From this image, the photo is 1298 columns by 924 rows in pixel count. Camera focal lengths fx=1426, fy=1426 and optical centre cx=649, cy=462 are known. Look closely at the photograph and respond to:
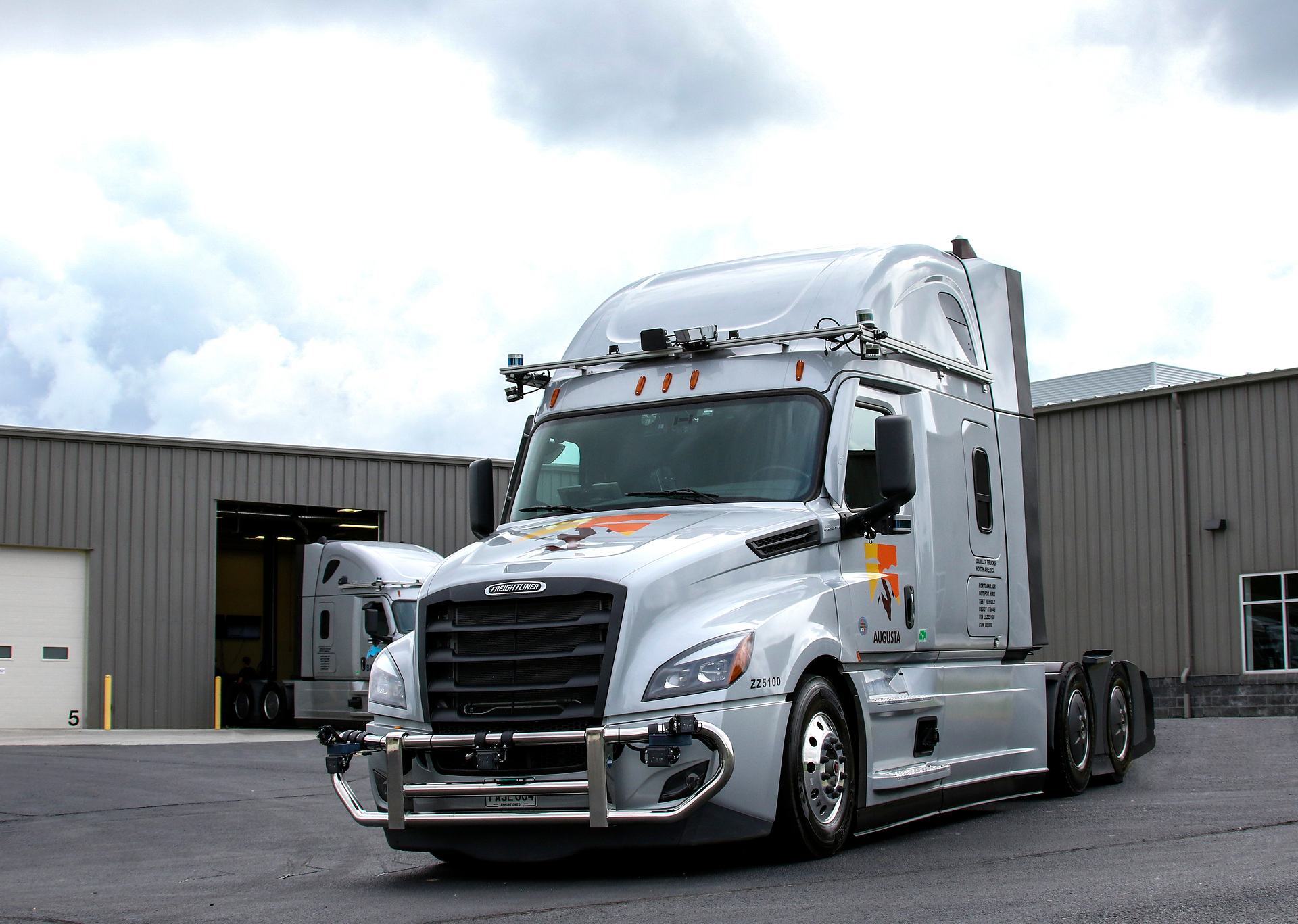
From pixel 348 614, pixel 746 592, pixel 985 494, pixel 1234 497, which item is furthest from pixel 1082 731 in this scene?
pixel 348 614

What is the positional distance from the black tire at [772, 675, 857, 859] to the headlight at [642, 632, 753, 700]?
57 centimetres

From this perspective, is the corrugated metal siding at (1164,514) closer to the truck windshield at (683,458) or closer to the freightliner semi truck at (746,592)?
the freightliner semi truck at (746,592)

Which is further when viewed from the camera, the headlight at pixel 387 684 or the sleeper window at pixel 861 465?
the sleeper window at pixel 861 465

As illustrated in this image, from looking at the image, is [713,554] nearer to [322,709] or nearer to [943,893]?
[943,893]

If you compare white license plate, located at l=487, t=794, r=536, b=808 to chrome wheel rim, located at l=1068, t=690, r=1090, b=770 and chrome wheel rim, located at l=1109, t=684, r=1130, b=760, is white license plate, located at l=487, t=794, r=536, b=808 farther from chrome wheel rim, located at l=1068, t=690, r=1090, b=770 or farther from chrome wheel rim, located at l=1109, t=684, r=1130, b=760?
chrome wheel rim, located at l=1109, t=684, r=1130, b=760

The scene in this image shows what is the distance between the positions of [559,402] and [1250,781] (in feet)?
21.6

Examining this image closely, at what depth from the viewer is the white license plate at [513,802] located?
7.13 m

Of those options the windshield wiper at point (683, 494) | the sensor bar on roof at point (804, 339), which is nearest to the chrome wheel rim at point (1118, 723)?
the sensor bar on roof at point (804, 339)

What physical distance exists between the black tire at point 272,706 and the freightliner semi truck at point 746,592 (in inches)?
827

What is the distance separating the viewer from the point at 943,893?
20.7ft

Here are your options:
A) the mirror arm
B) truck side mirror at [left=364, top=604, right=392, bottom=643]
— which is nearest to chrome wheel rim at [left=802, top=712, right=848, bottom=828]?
the mirror arm

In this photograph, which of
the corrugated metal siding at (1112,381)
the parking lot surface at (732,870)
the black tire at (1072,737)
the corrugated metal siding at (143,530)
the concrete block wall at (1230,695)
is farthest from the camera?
the corrugated metal siding at (1112,381)

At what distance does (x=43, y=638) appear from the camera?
26.5 m

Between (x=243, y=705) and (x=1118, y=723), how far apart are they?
22.3 meters
